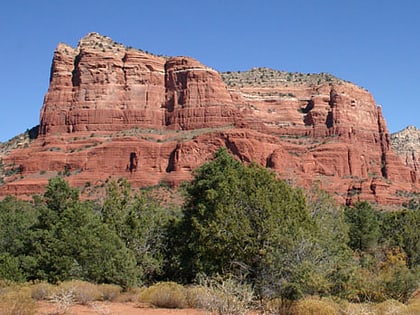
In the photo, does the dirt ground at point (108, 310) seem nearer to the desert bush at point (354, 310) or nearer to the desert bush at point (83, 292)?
the desert bush at point (83, 292)

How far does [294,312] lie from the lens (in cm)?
1702

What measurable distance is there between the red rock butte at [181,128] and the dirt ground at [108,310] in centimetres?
6972

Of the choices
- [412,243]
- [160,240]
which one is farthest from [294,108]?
[160,240]

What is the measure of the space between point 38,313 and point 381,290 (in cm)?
1359

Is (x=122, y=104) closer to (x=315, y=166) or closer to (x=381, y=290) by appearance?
(x=315, y=166)

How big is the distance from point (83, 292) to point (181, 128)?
8379 cm

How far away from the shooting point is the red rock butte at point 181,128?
314 feet

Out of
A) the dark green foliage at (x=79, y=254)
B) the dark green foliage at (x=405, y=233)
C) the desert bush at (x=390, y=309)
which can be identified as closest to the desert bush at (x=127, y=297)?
the dark green foliage at (x=79, y=254)

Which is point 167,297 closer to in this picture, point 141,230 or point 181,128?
point 141,230

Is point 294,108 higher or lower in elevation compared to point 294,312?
higher

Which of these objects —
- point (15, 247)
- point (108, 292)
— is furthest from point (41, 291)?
point (15, 247)

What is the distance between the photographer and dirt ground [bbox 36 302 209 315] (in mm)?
18859

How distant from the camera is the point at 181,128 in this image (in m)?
104

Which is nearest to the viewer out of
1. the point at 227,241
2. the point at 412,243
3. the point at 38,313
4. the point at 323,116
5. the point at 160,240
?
the point at 38,313
